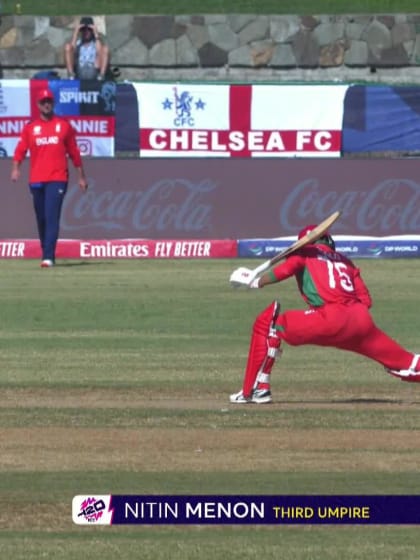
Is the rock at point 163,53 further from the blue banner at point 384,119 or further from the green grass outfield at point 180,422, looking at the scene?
the green grass outfield at point 180,422

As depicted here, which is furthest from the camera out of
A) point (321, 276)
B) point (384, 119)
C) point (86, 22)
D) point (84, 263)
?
point (86, 22)

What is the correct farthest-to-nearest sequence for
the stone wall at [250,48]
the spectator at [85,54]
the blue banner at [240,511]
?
the stone wall at [250,48] → the spectator at [85,54] → the blue banner at [240,511]

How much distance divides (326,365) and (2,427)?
162 inches

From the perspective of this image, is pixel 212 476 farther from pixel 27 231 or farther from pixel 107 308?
pixel 27 231

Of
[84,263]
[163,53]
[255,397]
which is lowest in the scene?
[84,263]

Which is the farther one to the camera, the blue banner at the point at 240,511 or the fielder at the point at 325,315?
the fielder at the point at 325,315

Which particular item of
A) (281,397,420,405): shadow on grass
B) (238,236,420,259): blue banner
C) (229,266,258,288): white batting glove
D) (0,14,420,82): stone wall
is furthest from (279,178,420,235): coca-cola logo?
(229,266,258,288): white batting glove

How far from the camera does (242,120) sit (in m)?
24.4

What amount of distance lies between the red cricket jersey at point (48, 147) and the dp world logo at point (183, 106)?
11.3ft

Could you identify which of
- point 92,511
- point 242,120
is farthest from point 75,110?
point 92,511

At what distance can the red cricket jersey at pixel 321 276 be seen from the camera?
11852 millimetres

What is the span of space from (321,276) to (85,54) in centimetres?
1717

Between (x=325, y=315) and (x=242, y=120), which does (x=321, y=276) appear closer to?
(x=325, y=315)

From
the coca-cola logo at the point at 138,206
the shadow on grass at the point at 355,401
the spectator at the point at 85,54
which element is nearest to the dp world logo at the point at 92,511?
the shadow on grass at the point at 355,401
